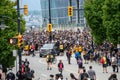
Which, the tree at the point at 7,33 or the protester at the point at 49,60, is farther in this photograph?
the protester at the point at 49,60

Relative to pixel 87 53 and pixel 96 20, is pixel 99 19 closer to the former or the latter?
pixel 96 20

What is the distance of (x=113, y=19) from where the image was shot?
1683 inches

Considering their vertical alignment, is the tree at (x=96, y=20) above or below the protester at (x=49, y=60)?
above

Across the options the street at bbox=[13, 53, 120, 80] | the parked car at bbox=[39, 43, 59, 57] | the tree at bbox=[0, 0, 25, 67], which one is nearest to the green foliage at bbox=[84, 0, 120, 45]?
the street at bbox=[13, 53, 120, 80]

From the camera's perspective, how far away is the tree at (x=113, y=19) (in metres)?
42.0

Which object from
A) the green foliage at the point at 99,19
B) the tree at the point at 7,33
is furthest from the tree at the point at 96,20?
the tree at the point at 7,33

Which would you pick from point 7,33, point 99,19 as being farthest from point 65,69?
point 7,33

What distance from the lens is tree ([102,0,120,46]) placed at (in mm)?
42031

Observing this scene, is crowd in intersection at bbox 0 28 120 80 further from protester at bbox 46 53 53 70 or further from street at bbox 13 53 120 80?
protester at bbox 46 53 53 70

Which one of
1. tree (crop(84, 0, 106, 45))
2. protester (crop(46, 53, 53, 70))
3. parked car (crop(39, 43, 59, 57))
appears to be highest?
tree (crop(84, 0, 106, 45))

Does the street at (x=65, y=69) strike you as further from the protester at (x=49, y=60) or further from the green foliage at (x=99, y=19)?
the green foliage at (x=99, y=19)

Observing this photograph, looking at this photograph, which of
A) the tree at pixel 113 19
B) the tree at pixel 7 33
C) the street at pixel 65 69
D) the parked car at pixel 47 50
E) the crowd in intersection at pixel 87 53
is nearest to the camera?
the crowd in intersection at pixel 87 53

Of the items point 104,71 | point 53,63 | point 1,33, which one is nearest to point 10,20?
point 1,33

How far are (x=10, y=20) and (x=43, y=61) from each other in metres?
17.5
